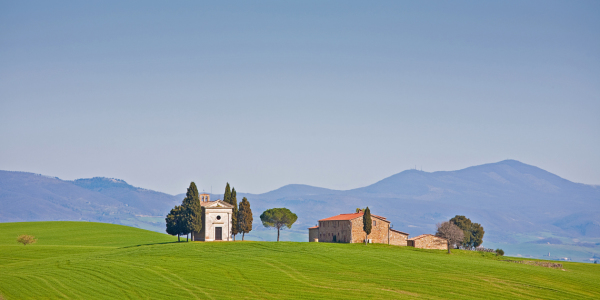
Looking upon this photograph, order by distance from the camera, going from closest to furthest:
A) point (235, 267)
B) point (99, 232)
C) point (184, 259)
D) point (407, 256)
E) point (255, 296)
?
point (255, 296) < point (235, 267) < point (184, 259) < point (407, 256) < point (99, 232)

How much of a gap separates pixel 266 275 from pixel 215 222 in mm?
41038

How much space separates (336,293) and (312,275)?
9151 mm

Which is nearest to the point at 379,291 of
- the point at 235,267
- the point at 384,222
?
the point at 235,267

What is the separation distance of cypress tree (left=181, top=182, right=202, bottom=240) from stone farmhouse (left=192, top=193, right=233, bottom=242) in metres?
1.75

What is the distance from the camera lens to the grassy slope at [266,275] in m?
52.1

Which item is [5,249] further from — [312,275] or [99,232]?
[312,275]

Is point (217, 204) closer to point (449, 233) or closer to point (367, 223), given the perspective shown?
point (367, 223)

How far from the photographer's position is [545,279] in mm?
63531

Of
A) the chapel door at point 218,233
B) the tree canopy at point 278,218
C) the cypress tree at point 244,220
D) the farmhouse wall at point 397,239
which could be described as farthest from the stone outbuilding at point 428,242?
the chapel door at point 218,233

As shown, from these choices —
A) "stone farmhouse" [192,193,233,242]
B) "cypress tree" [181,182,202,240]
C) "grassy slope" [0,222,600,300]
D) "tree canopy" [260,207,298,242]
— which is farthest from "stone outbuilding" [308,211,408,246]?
"cypress tree" [181,182,202,240]

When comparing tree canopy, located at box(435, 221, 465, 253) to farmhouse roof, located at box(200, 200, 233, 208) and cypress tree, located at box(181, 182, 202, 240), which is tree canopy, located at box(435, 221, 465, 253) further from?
cypress tree, located at box(181, 182, 202, 240)

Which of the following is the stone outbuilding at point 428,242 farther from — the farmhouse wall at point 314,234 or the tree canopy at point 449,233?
the farmhouse wall at point 314,234

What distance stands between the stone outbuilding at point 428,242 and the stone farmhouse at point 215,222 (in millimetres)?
32525

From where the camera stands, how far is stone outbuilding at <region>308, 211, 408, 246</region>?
9906 cm
